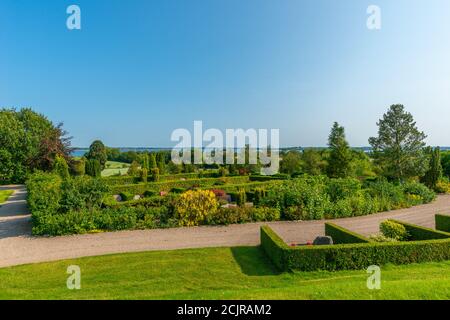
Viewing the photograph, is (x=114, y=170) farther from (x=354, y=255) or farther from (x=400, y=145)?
(x=354, y=255)

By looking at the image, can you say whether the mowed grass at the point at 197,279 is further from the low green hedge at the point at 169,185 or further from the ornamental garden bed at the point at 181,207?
the low green hedge at the point at 169,185

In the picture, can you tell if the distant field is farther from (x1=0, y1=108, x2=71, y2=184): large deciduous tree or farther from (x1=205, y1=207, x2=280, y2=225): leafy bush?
(x1=205, y1=207, x2=280, y2=225): leafy bush

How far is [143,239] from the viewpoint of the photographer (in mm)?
11992

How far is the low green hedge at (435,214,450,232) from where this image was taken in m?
12.7

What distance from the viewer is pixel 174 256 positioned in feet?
32.1

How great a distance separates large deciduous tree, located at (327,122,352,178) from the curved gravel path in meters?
11.8

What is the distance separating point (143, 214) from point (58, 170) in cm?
1424

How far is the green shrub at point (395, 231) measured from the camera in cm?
1104

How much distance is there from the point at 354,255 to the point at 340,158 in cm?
2012

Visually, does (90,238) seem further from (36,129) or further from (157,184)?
(36,129)

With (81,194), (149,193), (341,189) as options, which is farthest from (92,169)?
(341,189)

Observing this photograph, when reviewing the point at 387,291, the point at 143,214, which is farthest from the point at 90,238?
the point at 387,291

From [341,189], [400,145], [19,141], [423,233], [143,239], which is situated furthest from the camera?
[19,141]

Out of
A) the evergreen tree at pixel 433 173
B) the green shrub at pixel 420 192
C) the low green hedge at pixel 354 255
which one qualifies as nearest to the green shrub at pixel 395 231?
the low green hedge at pixel 354 255
